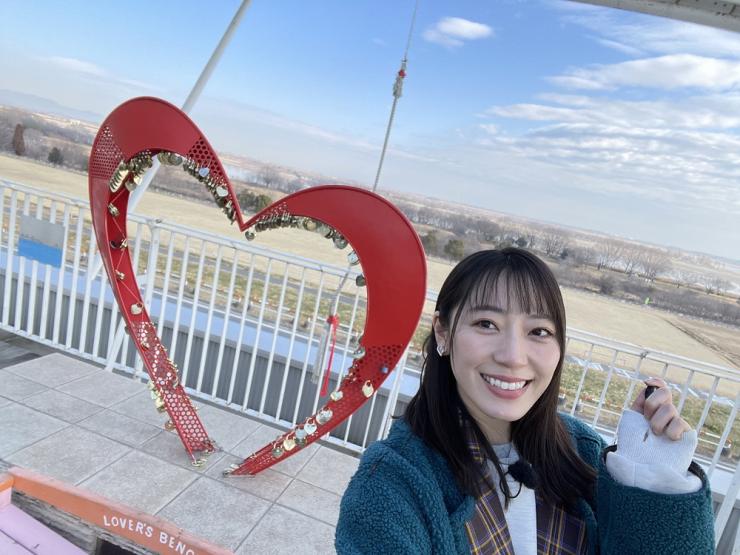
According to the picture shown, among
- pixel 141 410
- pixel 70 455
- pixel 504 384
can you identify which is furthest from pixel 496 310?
pixel 141 410

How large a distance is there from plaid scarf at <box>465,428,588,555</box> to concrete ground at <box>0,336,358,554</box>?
1.46 meters

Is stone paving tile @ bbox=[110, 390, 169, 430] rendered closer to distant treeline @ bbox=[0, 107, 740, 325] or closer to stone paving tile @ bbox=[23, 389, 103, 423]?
stone paving tile @ bbox=[23, 389, 103, 423]

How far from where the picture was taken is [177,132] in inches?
78.3

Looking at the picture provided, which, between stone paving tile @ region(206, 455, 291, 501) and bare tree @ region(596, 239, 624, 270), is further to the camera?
bare tree @ region(596, 239, 624, 270)

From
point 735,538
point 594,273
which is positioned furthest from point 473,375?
point 735,538

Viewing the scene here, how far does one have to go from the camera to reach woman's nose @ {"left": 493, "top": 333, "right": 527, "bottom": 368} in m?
0.81

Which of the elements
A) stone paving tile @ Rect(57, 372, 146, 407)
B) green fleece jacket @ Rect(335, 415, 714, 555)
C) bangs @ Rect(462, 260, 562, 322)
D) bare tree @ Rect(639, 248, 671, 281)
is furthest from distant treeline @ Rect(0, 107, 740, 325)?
green fleece jacket @ Rect(335, 415, 714, 555)

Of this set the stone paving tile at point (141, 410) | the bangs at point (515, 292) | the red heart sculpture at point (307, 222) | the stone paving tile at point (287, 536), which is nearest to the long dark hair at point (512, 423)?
the bangs at point (515, 292)

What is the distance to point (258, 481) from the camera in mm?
2391

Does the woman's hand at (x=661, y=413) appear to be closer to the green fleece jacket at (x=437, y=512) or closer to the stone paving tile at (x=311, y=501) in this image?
the green fleece jacket at (x=437, y=512)

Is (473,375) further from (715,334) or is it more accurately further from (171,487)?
(715,334)

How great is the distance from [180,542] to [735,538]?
2914 millimetres

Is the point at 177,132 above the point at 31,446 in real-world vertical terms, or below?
above

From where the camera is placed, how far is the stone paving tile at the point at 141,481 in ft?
6.85
